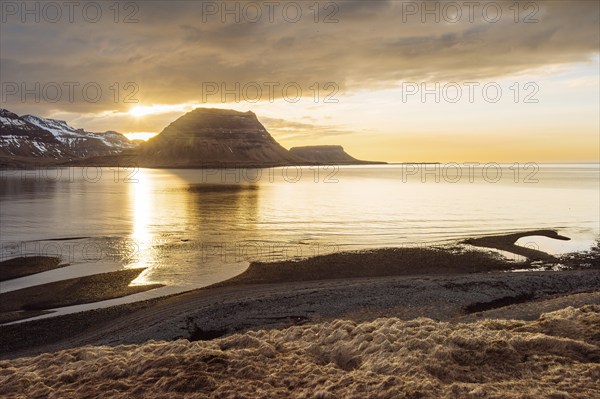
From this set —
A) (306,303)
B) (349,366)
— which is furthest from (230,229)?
(349,366)

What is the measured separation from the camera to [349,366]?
10688mm

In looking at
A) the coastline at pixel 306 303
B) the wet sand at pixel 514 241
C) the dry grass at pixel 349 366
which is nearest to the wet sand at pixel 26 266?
the coastline at pixel 306 303

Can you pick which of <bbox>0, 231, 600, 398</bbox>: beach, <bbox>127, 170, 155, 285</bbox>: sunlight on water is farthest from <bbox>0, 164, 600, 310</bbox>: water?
<bbox>0, 231, 600, 398</bbox>: beach

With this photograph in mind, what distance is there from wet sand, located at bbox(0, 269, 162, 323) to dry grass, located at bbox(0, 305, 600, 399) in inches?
583

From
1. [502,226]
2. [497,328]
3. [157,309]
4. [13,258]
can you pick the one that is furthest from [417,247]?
[13,258]

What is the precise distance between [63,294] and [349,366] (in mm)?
23487

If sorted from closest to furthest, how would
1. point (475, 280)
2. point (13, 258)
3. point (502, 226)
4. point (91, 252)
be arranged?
point (475, 280)
point (13, 258)
point (91, 252)
point (502, 226)

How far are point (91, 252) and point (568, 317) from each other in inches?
1532

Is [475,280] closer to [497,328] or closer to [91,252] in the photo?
[497,328]

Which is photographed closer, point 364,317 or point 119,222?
point 364,317

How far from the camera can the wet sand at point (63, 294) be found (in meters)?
24.7

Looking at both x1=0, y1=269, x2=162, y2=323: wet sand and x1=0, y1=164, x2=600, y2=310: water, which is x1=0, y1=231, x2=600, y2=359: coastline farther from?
x1=0, y1=164, x2=600, y2=310: water

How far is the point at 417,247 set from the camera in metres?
41.9

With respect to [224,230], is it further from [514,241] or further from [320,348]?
[320,348]
